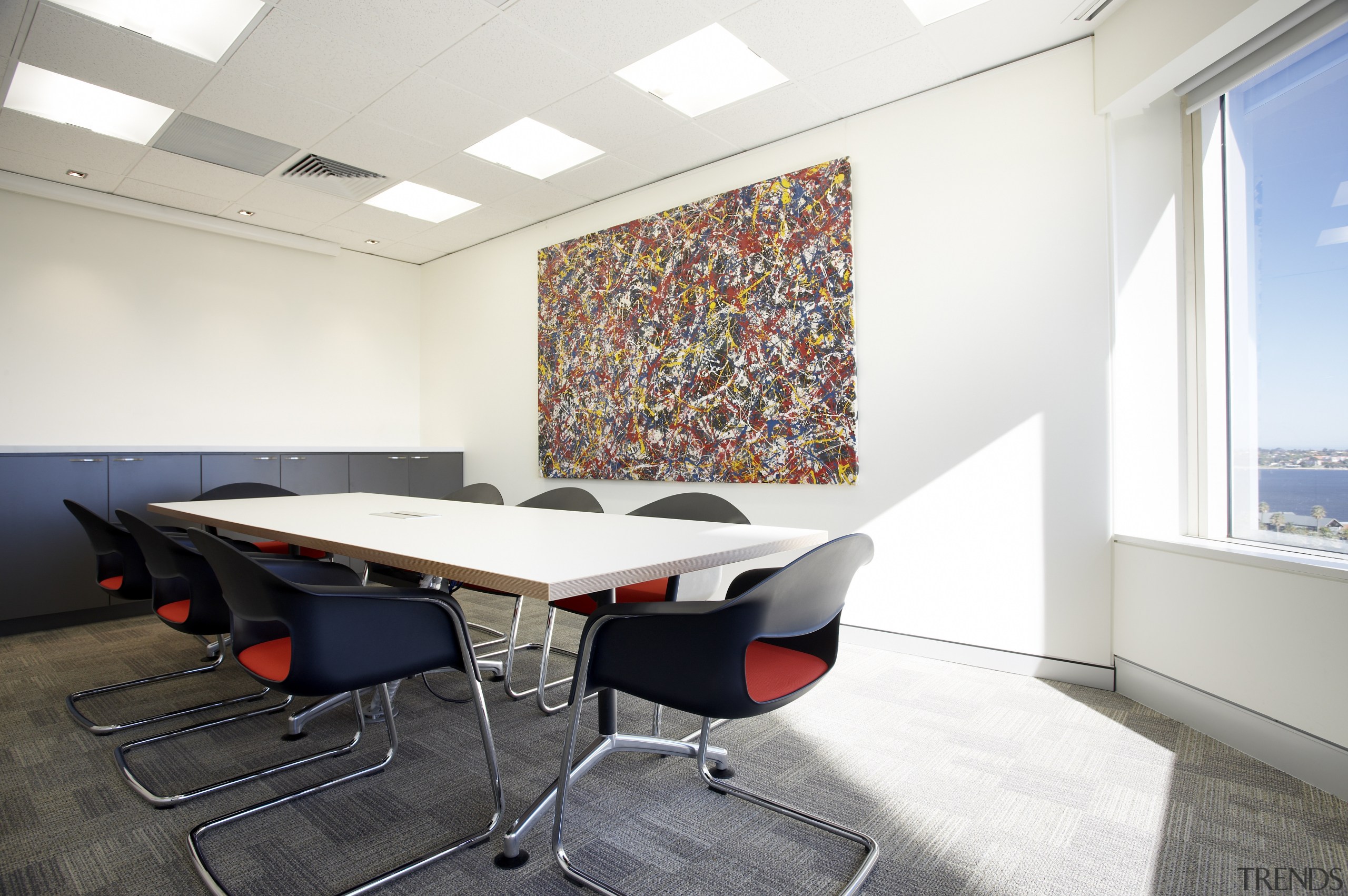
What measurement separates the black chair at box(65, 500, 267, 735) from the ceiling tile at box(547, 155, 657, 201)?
10.3 ft

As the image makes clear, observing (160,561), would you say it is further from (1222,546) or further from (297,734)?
(1222,546)

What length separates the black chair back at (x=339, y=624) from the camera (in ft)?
5.05

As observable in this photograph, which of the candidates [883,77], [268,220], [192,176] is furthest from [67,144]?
[883,77]

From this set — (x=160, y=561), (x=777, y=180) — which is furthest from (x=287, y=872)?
(x=777, y=180)

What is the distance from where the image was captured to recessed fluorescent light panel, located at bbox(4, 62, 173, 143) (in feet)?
11.2

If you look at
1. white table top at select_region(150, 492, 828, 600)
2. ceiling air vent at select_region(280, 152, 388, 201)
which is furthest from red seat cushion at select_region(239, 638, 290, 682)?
ceiling air vent at select_region(280, 152, 388, 201)

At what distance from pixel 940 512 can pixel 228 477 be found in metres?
4.64

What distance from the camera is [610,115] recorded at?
3.75 m

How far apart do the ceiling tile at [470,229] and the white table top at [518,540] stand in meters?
2.95

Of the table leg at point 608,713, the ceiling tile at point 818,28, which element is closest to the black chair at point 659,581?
the table leg at point 608,713

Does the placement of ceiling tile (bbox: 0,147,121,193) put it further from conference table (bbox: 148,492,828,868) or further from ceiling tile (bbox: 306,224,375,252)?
conference table (bbox: 148,492,828,868)

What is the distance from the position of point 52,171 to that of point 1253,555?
6598 mm

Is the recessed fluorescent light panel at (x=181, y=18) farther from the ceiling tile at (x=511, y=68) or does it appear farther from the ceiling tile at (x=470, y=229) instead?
the ceiling tile at (x=470, y=229)

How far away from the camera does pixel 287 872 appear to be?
1670mm
